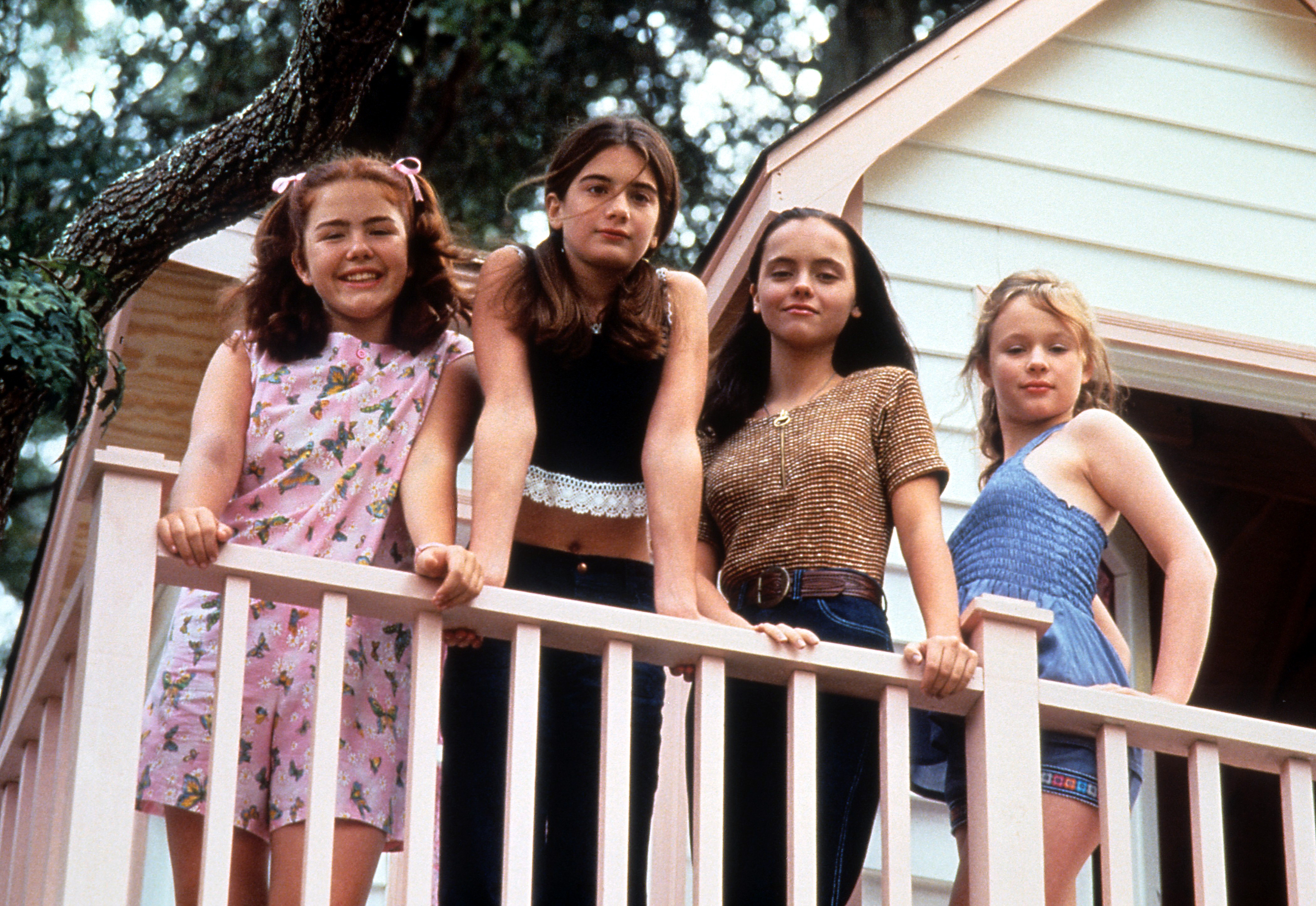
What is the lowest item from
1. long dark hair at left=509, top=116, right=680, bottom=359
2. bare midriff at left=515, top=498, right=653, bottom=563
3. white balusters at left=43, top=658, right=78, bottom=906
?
white balusters at left=43, top=658, right=78, bottom=906

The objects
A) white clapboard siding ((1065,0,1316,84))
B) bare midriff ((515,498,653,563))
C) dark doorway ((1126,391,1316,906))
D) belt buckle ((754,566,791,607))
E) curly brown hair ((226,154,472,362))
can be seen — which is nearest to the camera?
bare midriff ((515,498,653,563))

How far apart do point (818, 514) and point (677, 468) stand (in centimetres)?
40

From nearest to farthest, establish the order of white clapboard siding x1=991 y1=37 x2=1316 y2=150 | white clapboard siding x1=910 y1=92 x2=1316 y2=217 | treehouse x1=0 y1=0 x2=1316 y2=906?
treehouse x1=0 y1=0 x2=1316 y2=906, white clapboard siding x1=910 y1=92 x2=1316 y2=217, white clapboard siding x1=991 y1=37 x2=1316 y2=150

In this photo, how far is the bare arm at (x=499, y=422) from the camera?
311 cm

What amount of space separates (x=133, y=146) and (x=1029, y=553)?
9630 mm

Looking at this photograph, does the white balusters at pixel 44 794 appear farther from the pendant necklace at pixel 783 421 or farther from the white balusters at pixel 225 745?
the pendant necklace at pixel 783 421

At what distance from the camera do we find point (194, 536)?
280 centimetres

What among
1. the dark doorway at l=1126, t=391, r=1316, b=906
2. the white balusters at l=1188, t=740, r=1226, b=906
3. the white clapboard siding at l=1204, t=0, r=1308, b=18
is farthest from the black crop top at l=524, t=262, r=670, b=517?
the dark doorway at l=1126, t=391, r=1316, b=906

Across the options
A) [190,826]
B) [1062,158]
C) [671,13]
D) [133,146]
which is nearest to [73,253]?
[190,826]

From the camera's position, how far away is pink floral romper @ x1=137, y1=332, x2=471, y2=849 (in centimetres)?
309

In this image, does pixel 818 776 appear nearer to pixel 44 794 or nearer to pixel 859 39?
pixel 44 794

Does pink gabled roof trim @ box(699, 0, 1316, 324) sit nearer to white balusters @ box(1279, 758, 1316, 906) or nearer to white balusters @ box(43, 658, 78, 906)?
white balusters @ box(1279, 758, 1316, 906)

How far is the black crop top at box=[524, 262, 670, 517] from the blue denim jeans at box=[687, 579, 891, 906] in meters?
0.40

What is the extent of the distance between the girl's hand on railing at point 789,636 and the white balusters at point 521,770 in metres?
0.42
